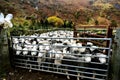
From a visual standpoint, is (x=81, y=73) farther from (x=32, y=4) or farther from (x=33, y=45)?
(x=32, y=4)

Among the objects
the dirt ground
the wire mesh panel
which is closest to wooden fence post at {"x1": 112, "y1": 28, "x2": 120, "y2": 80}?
the wire mesh panel

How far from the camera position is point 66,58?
13.9 ft

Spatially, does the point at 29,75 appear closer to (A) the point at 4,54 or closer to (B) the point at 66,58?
(A) the point at 4,54

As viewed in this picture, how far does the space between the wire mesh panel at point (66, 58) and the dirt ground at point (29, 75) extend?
10cm

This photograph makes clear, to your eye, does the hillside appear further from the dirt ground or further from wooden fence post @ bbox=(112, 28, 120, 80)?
wooden fence post @ bbox=(112, 28, 120, 80)

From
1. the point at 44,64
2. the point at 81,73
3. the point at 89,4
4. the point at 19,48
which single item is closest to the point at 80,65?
the point at 81,73

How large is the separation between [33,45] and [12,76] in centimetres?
76

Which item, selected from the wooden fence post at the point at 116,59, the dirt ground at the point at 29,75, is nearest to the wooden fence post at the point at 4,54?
the dirt ground at the point at 29,75

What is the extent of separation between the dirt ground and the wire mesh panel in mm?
99

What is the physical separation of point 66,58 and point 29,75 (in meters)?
0.89

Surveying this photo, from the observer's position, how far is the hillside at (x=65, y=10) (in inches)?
1133

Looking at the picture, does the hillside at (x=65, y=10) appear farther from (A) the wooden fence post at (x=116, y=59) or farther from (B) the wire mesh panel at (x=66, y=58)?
(A) the wooden fence post at (x=116, y=59)

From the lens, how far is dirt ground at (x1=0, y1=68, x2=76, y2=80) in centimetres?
439

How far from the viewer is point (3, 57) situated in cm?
464
